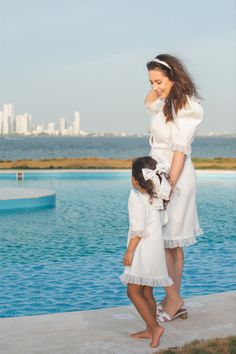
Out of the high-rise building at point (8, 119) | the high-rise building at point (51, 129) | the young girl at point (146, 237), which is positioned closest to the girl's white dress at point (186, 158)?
the young girl at point (146, 237)

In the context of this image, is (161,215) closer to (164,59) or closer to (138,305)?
(138,305)

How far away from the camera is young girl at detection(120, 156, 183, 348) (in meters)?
3.98

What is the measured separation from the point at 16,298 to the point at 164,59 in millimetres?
3006

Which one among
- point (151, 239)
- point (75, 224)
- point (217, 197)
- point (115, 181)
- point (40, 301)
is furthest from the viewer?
point (115, 181)

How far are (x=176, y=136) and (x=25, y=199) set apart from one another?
389 inches

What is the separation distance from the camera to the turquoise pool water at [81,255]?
642 centimetres

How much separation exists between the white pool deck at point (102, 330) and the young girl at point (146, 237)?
0.20 m

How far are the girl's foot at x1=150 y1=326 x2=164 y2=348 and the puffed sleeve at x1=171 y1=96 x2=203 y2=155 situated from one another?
1.12 meters

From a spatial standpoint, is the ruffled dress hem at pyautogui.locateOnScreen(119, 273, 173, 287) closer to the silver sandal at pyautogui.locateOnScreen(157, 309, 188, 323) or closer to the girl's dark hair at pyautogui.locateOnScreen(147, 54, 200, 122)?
the silver sandal at pyautogui.locateOnScreen(157, 309, 188, 323)

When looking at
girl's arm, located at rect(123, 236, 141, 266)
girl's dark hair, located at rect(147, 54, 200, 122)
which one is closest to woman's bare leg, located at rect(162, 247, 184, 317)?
girl's arm, located at rect(123, 236, 141, 266)

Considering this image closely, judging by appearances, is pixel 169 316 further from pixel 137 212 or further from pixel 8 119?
pixel 8 119

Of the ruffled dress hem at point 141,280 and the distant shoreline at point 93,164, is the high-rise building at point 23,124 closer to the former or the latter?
the distant shoreline at point 93,164

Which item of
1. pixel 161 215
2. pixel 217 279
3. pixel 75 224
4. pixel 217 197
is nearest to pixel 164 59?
pixel 161 215

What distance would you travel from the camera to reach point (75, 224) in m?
11.7
